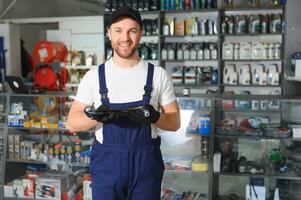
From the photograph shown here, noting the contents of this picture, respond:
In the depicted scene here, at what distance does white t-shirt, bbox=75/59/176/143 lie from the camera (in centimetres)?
190

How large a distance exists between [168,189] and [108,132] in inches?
82.4

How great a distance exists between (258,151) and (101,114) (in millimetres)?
2280

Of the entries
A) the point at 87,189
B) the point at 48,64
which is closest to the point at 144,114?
the point at 87,189

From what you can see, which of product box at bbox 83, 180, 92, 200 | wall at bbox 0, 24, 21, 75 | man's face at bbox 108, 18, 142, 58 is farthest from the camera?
wall at bbox 0, 24, 21, 75

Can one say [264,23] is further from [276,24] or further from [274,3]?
[274,3]

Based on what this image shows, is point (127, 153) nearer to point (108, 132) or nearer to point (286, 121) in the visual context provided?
point (108, 132)

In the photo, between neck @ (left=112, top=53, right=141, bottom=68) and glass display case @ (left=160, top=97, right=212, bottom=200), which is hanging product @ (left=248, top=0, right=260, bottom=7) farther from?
neck @ (left=112, top=53, right=141, bottom=68)

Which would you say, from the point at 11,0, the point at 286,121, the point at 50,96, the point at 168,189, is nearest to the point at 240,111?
the point at 286,121

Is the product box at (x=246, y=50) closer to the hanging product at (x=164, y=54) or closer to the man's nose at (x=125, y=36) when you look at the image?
the hanging product at (x=164, y=54)

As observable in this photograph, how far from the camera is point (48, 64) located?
6492mm

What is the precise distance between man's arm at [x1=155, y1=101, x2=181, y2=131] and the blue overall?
0.08 meters

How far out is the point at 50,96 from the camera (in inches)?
156

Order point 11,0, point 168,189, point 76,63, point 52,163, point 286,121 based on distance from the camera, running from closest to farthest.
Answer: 1. point 286,121
2. point 168,189
3. point 52,163
4. point 76,63
5. point 11,0

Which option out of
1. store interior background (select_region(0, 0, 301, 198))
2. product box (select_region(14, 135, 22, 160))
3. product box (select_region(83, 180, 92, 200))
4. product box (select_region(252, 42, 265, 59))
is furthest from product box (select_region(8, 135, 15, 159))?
product box (select_region(252, 42, 265, 59))
